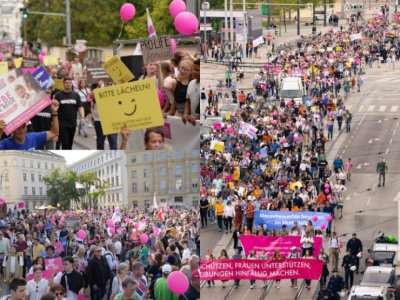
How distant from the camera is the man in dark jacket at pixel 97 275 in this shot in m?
11.5

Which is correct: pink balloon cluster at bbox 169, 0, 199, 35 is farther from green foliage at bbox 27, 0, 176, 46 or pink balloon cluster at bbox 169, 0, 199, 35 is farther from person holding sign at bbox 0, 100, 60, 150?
person holding sign at bbox 0, 100, 60, 150

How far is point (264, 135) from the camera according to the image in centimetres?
3431

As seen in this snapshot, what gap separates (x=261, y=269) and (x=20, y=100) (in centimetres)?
1022

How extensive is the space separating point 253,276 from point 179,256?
30.1ft

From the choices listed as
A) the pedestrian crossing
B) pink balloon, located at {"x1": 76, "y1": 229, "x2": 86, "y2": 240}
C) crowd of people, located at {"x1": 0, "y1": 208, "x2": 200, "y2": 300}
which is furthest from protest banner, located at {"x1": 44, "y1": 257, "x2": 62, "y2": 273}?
the pedestrian crossing

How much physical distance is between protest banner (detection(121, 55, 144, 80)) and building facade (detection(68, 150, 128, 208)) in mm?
942

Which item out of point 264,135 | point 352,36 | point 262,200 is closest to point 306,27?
point 352,36

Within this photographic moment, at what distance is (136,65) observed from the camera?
12.0 m

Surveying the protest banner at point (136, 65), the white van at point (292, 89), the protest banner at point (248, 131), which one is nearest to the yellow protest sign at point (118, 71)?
the protest banner at point (136, 65)

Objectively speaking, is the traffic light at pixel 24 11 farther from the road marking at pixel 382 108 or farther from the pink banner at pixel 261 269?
the road marking at pixel 382 108

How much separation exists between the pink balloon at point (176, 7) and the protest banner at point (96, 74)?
0.88 m

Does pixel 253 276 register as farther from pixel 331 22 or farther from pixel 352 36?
pixel 331 22

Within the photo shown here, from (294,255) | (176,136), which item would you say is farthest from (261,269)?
(176,136)

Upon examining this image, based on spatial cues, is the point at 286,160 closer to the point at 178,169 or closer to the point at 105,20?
the point at 105,20
